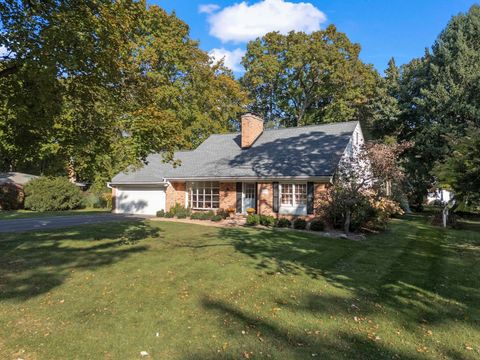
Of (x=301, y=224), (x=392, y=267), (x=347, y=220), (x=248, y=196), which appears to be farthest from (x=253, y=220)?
(x=392, y=267)

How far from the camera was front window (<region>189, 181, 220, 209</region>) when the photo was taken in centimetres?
2249

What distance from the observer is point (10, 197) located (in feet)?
93.5

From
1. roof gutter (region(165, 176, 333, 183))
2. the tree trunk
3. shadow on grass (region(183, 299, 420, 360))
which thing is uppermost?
roof gutter (region(165, 176, 333, 183))

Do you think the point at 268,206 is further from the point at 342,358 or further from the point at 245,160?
the point at 342,358

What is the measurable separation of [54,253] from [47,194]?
65.2 ft

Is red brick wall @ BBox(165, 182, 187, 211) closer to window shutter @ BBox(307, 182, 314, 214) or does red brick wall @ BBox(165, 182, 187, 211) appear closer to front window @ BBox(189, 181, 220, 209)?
front window @ BBox(189, 181, 220, 209)

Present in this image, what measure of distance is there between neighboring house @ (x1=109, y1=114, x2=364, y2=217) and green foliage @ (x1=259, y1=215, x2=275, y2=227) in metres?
1.41

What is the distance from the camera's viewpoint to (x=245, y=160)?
2262 cm

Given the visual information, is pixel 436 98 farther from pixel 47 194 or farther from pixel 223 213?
pixel 47 194

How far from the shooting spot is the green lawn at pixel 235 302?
15.2 ft

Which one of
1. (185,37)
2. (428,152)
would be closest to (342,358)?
(428,152)

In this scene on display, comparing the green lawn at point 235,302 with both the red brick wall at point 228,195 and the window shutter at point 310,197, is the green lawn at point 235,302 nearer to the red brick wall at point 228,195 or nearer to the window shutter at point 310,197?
the window shutter at point 310,197

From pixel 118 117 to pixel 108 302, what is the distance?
655 centimetres

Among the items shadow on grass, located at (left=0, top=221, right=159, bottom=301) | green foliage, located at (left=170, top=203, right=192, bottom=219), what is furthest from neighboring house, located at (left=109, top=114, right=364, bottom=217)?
shadow on grass, located at (left=0, top=221, right=159, bottom=301)
